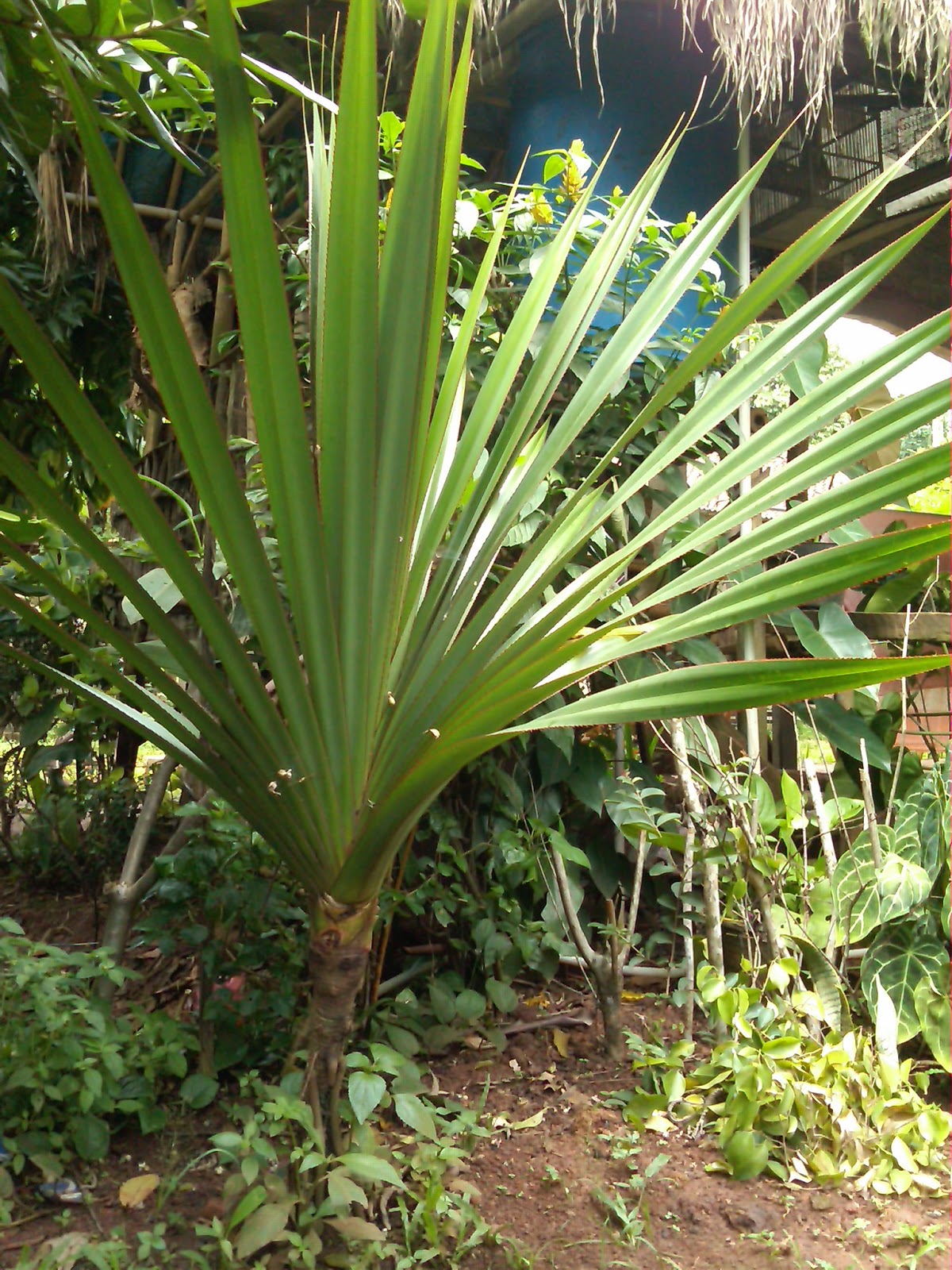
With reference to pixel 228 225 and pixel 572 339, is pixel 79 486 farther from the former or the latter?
pixel 228 225

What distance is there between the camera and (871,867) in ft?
5.88

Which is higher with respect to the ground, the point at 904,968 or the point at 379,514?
the point at 379,514

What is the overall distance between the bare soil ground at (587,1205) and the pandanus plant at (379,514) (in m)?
0.37

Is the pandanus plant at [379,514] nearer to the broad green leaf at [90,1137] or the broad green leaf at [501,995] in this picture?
the broad green leaf at [90,1137]

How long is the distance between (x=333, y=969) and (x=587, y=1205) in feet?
2.06

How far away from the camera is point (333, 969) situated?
1.05 meters

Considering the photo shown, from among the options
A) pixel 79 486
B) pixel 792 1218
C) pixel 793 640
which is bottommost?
pixel 792 1218

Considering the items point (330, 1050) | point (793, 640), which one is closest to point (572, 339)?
point (330, 1050)

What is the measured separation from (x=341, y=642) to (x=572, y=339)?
0.50 meters

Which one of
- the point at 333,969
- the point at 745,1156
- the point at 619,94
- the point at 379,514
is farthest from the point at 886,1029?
the point at 619,94

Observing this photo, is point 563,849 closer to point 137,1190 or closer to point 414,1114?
point 414,1114

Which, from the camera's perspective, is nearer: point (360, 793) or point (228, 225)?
point (228, 225)

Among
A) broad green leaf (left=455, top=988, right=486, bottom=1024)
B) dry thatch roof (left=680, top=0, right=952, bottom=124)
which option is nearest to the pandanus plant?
broad green leaf (left=455, top=988, right=486, bottom=1024)

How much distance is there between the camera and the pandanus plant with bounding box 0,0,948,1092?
2.70 ft
